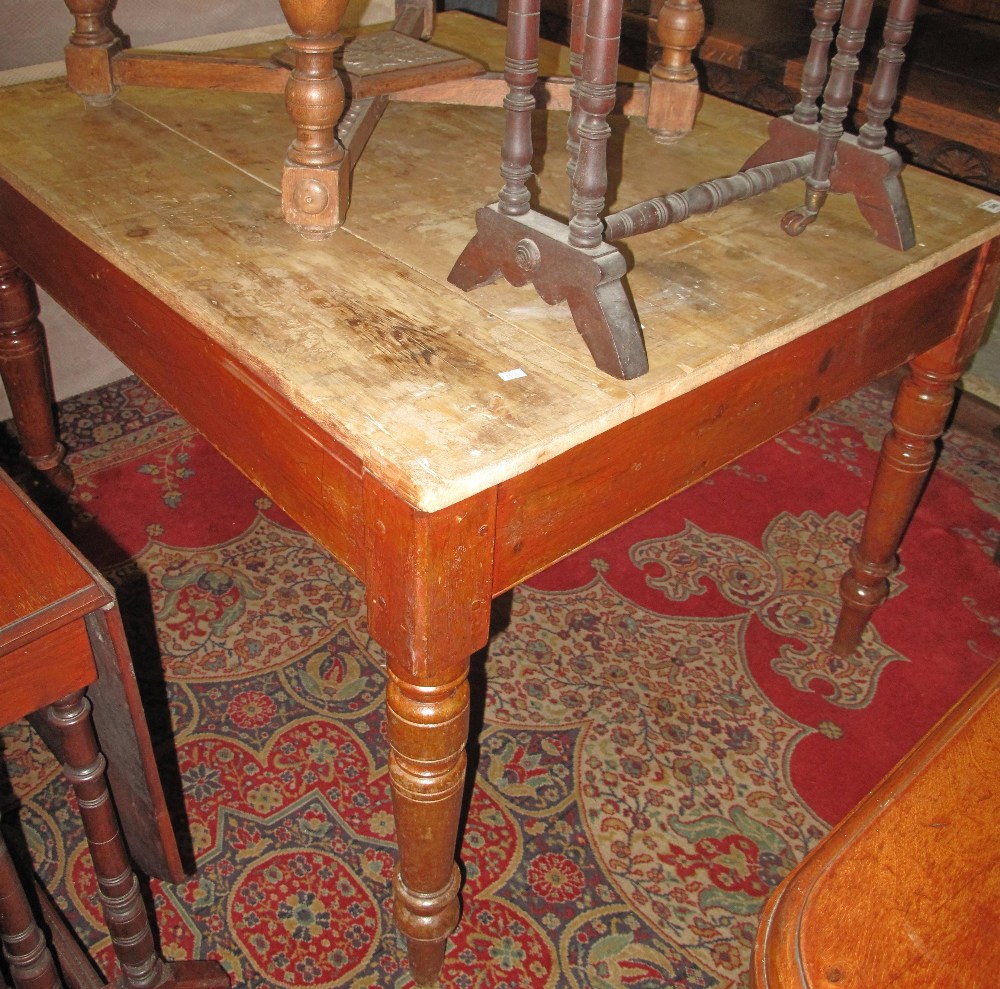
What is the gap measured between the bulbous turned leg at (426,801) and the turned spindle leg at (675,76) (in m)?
0.89

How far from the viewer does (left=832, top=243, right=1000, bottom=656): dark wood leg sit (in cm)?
136

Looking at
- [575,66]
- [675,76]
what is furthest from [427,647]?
[675,76]

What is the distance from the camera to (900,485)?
153cm

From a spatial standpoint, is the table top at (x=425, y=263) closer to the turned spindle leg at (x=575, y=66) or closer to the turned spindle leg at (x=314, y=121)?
the turned spindle leg at (x=314, y=121)

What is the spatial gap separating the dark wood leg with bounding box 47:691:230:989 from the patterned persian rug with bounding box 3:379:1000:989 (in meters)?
0.09

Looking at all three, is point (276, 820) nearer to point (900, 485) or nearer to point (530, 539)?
point (530, 539)

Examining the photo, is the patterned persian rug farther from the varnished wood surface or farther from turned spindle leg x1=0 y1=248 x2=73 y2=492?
the varnished wood surface

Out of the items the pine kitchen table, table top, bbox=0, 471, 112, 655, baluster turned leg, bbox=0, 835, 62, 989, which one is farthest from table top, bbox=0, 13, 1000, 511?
baluster turned leg, bbox=0, 835, 62, 989

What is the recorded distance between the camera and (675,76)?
4.77ft

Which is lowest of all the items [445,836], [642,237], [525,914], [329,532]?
[525,914]

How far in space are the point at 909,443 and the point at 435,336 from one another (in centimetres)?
82

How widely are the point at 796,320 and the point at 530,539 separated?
0.36 metres

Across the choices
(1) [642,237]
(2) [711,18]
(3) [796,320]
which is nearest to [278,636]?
(1) [642,237]

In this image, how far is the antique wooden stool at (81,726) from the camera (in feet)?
2.81
